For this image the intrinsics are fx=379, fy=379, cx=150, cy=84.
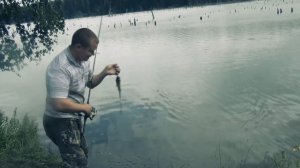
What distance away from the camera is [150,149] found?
15164mm

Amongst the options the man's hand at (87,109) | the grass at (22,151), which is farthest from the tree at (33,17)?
the man's hand at (87,109)

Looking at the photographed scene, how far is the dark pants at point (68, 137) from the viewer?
6.70m

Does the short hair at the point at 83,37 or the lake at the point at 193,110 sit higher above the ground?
the short hair at the point at 83,37

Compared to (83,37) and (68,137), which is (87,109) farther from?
(83,37)

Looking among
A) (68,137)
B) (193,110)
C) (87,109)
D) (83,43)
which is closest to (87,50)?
(83,43)

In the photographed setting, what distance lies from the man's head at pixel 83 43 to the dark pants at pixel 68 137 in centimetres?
122

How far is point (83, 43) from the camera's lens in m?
6.23

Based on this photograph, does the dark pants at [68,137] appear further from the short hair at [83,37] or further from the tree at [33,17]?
the tree at [33,17]

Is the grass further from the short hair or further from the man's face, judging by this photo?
the short hair

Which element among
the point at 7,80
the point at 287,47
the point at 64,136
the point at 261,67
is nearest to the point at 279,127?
the point at 64,136

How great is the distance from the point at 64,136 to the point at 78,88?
899 mm

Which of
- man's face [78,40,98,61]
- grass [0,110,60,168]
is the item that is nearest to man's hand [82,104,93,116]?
man's face [78,40,98,61]

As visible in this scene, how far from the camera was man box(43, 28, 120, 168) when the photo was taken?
6.09 m

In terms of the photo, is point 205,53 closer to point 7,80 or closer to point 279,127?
point 7,80
